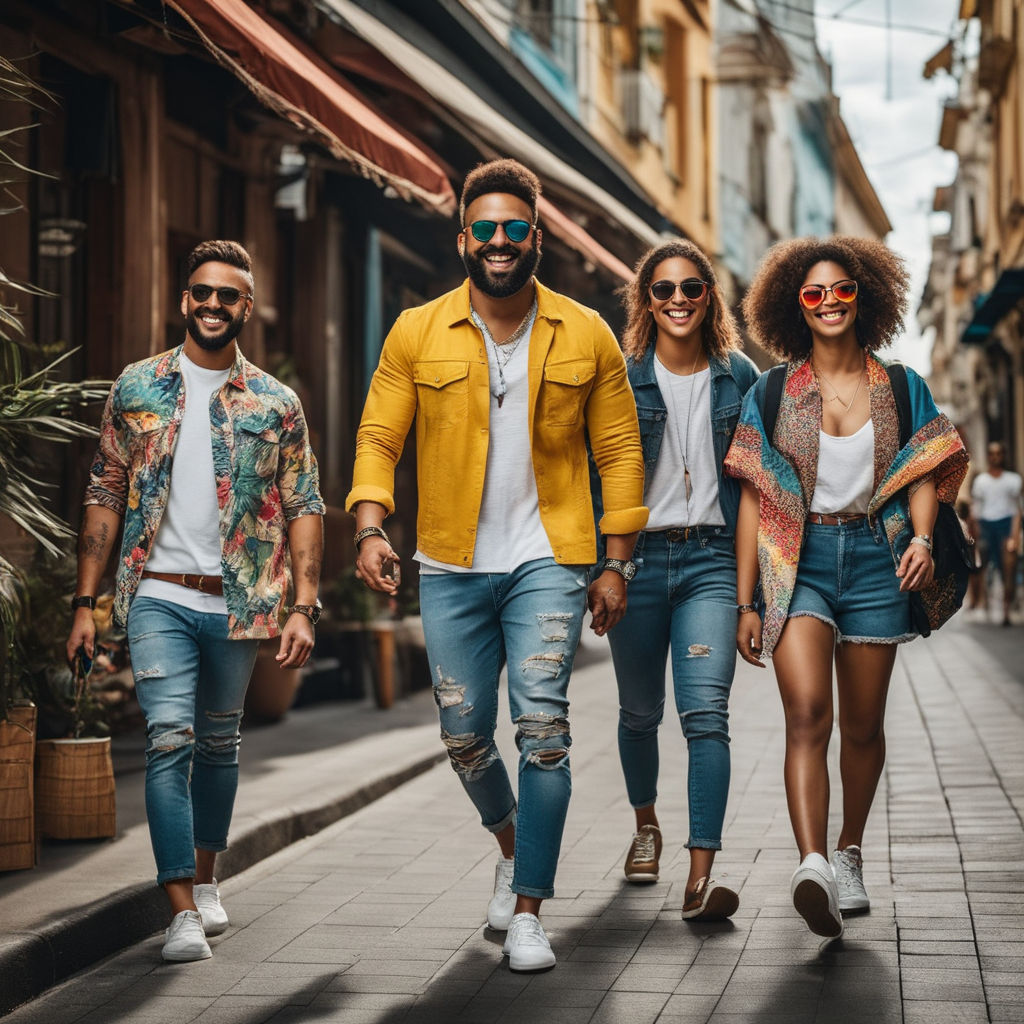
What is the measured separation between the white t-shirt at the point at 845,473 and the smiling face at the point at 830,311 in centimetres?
31

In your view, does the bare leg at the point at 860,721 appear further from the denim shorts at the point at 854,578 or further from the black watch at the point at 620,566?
the black watch at the point at 620,566

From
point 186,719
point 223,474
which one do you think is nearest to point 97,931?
point 186,719

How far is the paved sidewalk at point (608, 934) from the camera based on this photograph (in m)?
4.50

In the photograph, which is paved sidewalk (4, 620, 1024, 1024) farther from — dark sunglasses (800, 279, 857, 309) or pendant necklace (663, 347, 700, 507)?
dark sunglasses (800, 279, 857, 309)

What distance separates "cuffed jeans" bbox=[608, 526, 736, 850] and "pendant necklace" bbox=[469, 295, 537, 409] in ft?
3.00

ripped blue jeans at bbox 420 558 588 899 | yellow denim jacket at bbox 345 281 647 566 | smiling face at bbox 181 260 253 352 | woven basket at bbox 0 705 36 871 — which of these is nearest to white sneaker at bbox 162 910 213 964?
ripped blue jeans at bbox 420 558 588 899

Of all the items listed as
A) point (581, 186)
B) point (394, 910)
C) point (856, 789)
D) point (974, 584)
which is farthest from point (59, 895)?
point (974, 584)

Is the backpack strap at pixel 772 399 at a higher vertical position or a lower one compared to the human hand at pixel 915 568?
higher

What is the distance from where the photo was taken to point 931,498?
16.9 feet

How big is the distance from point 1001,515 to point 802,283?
14030mm

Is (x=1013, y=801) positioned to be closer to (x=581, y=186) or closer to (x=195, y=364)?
(x=195, y=364)

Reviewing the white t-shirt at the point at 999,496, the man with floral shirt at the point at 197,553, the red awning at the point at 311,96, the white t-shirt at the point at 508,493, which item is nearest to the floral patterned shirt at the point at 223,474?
the man with floral shirt at the point at 197,553

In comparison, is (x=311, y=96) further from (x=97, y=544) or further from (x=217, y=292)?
(x=97, y=544)

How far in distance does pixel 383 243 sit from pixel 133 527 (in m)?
9.81
